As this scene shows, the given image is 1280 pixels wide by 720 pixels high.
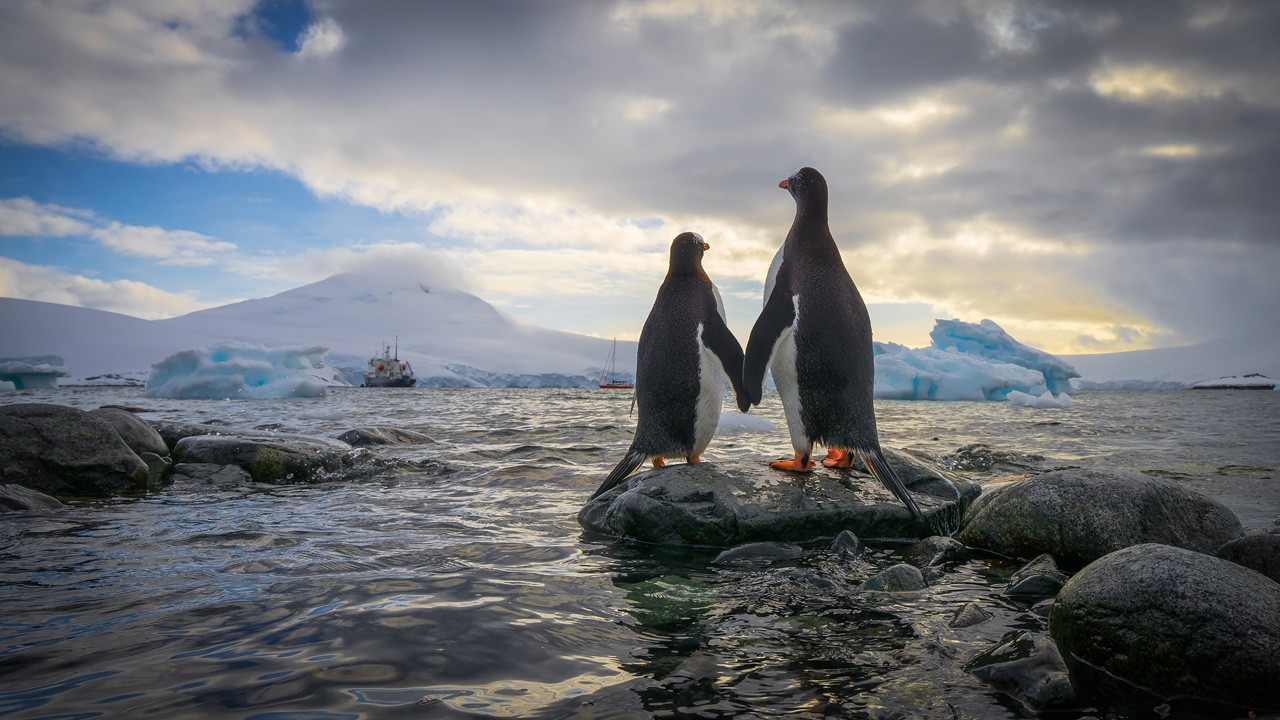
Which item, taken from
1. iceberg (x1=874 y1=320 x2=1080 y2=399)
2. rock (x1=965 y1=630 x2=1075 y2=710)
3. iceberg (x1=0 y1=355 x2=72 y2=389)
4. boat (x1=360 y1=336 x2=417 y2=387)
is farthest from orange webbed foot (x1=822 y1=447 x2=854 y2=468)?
boat (x1=360 y1=336 x2=417 y2=387)

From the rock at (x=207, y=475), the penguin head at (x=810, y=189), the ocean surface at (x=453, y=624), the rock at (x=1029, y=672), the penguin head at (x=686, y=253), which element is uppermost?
the penguin head at (x=810, y=189)

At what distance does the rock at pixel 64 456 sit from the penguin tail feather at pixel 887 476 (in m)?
6.42

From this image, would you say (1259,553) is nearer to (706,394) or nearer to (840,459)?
(840,459)

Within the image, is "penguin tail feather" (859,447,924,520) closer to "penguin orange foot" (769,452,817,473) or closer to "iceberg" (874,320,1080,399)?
"penguin orange foot" (769,452,817,473)

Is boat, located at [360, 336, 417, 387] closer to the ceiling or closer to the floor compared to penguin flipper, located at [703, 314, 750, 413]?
closer to the floor

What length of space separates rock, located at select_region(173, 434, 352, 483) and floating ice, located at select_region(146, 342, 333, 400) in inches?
1224

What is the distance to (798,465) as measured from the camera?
5.21 m

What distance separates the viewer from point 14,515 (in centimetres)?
483

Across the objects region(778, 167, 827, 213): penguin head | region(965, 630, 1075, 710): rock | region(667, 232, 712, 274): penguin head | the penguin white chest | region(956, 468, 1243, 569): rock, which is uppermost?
region(778, 167, 827, 213): penguin head

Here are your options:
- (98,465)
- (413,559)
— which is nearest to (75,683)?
(413,559)

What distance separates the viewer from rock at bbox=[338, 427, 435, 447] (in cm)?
1030

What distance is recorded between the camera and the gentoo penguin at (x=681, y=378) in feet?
17.9

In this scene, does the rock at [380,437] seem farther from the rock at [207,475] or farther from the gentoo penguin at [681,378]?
the gentoo penguin at [681,378]

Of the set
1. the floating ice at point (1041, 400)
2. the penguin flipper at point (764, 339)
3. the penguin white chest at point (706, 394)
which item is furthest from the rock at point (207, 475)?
the floating ice at point (1041, 400)
